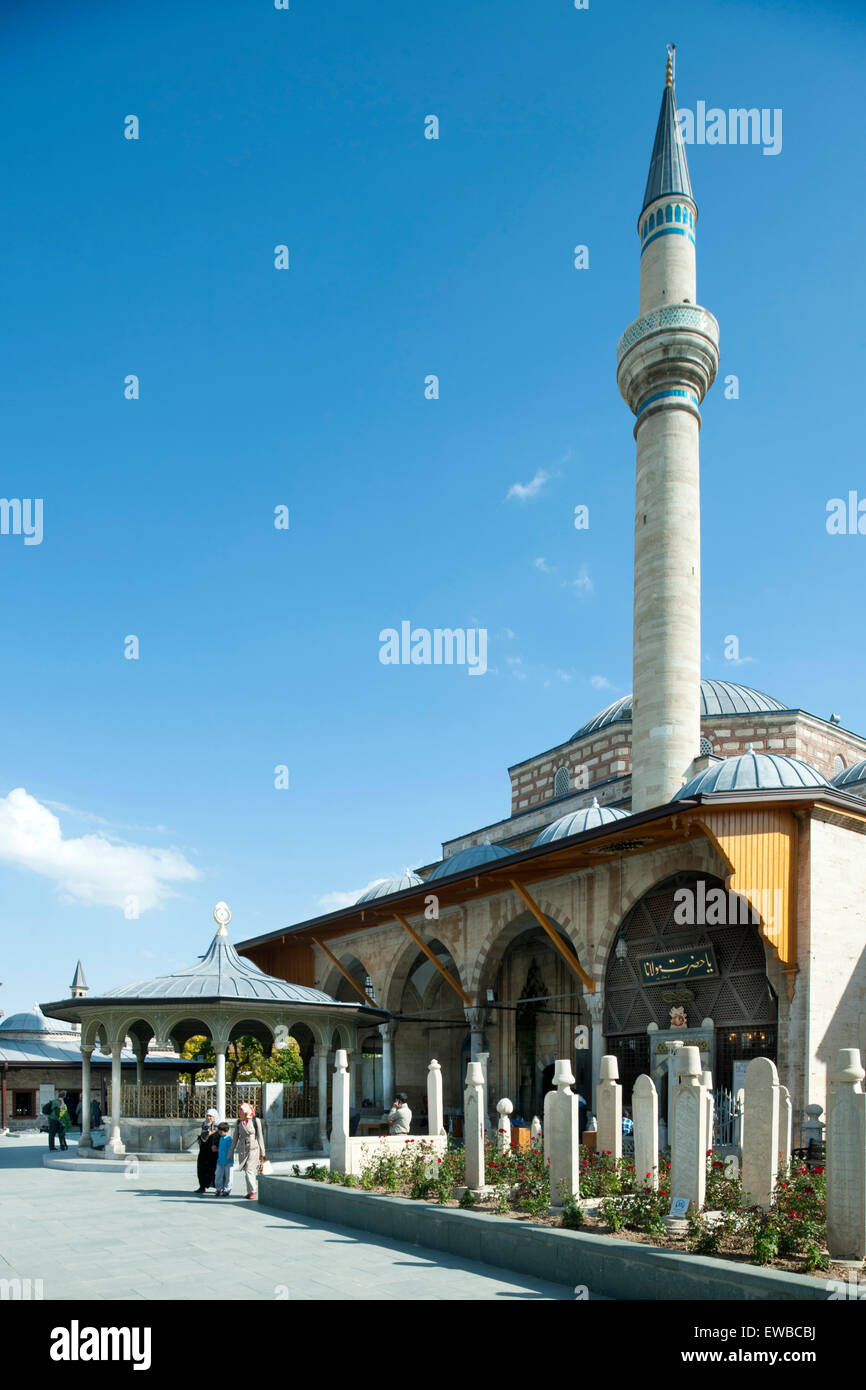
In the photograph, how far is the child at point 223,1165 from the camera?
45.8ft

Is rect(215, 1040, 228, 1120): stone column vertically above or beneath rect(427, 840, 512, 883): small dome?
beneath

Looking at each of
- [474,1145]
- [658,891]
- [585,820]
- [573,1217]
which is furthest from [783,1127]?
[585,820]

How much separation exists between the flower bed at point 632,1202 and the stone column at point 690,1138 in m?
0.19

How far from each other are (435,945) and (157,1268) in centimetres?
1944

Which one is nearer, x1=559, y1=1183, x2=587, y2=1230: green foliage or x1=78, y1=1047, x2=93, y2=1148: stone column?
x1=559, y1=1183, x2=587, y2=1230: green foliage

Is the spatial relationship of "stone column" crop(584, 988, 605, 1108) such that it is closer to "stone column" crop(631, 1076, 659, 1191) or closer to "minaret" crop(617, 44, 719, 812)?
"minaret" crop(617, 44, 719, 812)

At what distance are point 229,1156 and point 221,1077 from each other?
3497 mm

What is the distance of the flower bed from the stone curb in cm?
24

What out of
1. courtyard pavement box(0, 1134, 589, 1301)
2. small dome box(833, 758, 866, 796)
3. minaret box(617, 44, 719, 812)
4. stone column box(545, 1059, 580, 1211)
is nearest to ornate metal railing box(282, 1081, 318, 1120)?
courtyard pavement box(0, 1134, 589, 1301)

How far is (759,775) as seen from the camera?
17.9m

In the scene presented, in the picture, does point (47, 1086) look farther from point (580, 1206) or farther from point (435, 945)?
point (580, 1206)

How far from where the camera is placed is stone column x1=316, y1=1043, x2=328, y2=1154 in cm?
1952

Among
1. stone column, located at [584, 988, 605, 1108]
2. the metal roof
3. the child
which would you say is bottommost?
the child
